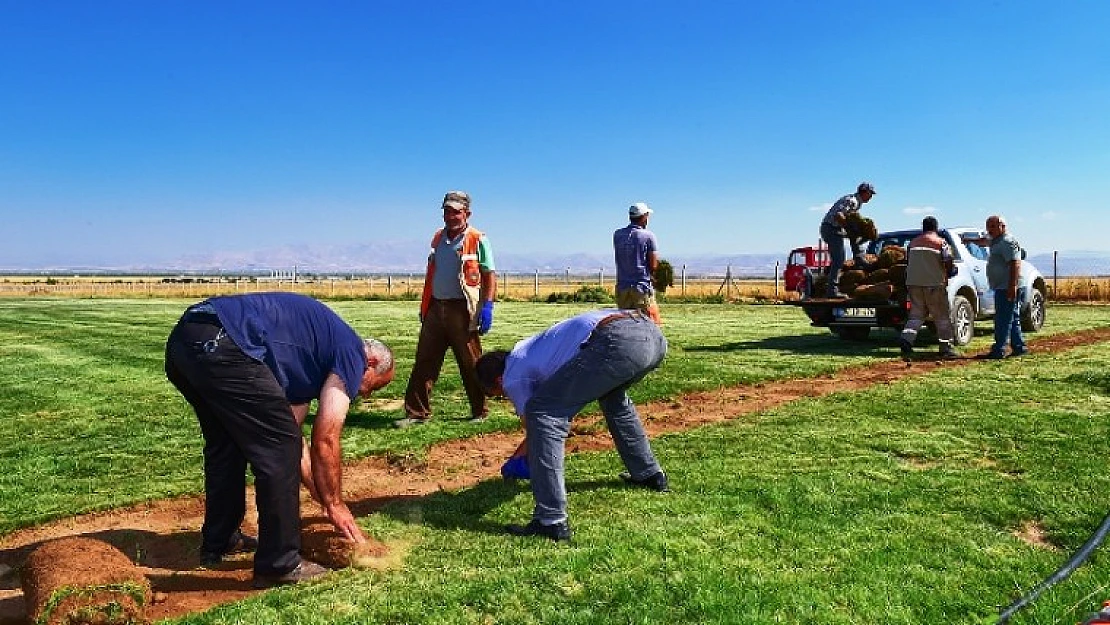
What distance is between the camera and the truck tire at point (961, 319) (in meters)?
11.9

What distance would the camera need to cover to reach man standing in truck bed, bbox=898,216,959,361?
10.6 meters

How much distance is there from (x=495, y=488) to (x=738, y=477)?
A: 1638mm

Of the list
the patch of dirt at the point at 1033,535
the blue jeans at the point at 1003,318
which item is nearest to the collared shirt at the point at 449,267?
the patch of dirt at the point at 1033,535

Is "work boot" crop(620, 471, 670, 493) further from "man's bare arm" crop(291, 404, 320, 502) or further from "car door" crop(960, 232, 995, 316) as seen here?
"car door" crop(960, 232, 995, 316)

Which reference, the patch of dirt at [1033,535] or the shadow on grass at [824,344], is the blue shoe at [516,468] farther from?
the shadow on grass at [824,344]

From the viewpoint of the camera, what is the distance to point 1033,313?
47.1ft

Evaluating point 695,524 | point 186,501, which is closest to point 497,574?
point 695,524

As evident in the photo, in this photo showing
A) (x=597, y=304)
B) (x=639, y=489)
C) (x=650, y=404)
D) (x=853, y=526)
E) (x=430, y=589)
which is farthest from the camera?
(x=597, y=304)

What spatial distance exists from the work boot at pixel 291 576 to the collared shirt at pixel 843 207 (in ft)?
A: 33.4

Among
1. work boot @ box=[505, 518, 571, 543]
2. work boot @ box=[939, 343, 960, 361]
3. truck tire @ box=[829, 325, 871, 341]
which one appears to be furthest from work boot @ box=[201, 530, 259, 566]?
truck tire @ box=[829, 325, 871, 341]

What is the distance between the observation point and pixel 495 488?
16.8 feet

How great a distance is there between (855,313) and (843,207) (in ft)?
5.66

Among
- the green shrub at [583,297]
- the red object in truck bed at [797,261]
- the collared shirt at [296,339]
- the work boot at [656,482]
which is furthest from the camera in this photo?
the green shrub at [583,297]

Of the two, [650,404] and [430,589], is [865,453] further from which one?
[430,589]
